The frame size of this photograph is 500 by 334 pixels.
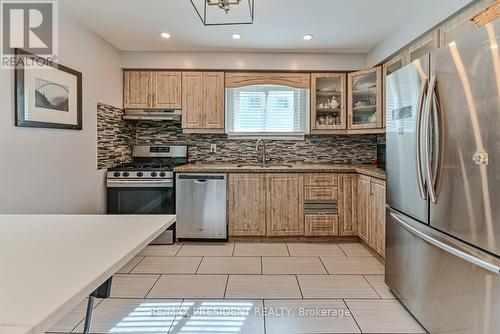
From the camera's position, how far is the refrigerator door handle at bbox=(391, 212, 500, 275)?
55.0 inches

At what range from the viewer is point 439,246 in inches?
69.1

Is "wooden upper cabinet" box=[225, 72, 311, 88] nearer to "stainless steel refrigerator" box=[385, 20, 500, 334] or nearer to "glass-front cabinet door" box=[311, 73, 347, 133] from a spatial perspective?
"glass-front cabinet door" box=[311, 73, 347, 133]

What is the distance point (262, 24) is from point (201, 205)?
7.04 feet

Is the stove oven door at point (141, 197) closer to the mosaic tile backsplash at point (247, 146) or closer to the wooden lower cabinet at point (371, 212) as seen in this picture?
the mosaic tile backsplash at point (247, 146)

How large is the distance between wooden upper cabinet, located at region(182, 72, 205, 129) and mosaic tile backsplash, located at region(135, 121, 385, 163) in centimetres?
37

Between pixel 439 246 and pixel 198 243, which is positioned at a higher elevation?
pixel 439 246

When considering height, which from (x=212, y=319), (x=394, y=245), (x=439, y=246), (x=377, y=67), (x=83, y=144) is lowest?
(x=212, y=319)

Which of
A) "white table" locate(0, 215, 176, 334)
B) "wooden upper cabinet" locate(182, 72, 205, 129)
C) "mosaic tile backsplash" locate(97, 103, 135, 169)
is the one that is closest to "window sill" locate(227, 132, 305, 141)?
"wooden upper cabinet" locate(182, 72, 205, 129)

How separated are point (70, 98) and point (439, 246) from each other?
320 centimetres

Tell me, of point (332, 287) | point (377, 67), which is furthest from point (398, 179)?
point (377, 67)

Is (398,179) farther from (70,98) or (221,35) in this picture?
(70,98)

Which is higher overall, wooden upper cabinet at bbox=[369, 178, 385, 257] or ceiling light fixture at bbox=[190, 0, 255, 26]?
ceiling light fixture at bbox=[190, 0, 255, 26]

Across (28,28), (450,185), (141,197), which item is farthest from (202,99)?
(450,185)

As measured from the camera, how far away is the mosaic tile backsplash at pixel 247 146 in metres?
4.38
